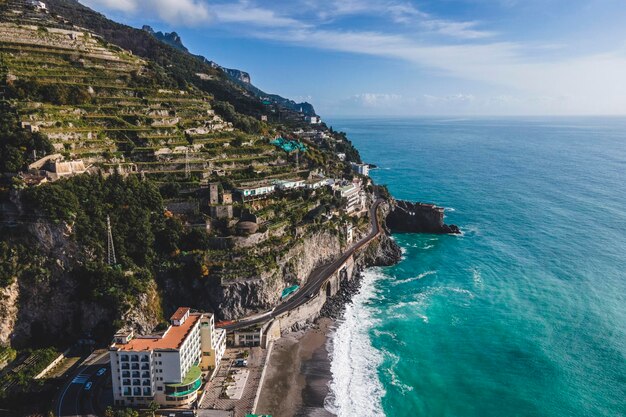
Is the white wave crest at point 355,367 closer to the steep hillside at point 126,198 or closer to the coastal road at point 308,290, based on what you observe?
the coastal road at point 308,290

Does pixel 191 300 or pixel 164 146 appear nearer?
pixel 191 300

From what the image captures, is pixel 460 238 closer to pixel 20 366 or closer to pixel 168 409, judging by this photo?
pixel 168 409

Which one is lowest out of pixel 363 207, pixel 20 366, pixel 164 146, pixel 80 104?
pixel 20 366

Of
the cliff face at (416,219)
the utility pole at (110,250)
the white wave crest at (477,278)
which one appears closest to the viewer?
the utility pole at (110,250)

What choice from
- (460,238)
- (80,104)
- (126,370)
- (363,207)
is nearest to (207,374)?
(126,370)

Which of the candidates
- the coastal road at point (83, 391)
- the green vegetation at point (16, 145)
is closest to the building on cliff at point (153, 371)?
the coastal road at point (83, 391)

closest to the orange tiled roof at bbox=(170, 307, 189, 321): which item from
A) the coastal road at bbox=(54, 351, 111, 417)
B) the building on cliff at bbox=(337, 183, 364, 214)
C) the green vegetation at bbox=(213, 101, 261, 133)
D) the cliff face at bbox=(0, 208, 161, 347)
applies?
the cliff face at bbox=(0, 208, 161, 347)
